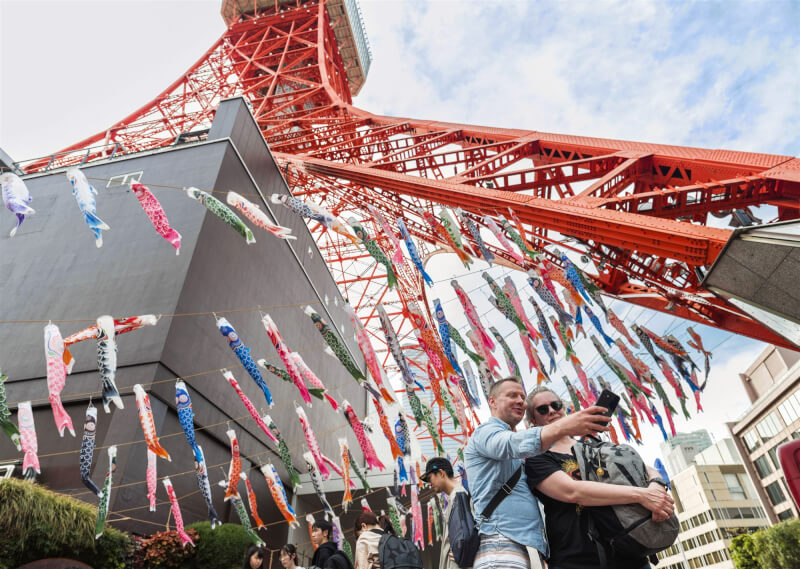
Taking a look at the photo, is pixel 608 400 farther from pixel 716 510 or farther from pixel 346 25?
pixel 716 510

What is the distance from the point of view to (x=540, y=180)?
921cm

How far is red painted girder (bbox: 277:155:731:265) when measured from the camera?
555cm

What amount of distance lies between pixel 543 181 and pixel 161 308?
24.0 ft

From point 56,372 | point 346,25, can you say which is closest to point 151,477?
point 56,372

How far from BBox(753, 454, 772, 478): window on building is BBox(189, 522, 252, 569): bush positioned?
62.0 metres

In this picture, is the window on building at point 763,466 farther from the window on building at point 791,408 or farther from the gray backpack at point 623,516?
the gray backpack at point 623,516

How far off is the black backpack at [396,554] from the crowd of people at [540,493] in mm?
864

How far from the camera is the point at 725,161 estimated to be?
6766mm

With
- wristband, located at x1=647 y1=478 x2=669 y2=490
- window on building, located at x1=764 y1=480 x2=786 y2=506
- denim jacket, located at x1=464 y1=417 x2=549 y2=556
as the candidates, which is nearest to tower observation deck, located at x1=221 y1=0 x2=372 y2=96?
denim jacket, located at x1=464 y1=417 x2=549 y2=556

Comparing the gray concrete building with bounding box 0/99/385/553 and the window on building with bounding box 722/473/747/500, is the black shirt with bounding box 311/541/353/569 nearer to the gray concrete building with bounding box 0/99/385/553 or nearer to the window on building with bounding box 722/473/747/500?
the gray concrete building with bounding box 0/99/385/553

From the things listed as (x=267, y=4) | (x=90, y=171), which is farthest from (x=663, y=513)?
(x=267, y=4)

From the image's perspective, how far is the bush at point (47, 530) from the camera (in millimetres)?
4809

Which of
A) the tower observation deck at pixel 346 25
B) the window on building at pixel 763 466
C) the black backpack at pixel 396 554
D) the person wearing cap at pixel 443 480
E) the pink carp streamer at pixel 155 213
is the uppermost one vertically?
the tower observation deck at pixel 346 25

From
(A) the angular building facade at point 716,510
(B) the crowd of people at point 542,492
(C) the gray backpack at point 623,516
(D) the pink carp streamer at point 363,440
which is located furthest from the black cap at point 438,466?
(A) the angular building facade at point 716,510
